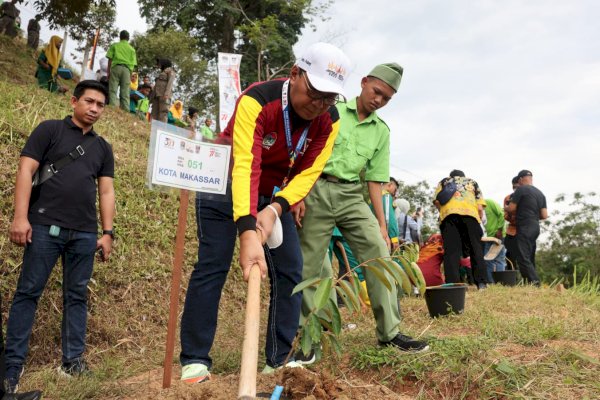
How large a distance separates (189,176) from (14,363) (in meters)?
1.49

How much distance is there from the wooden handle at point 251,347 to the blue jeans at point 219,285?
752mm

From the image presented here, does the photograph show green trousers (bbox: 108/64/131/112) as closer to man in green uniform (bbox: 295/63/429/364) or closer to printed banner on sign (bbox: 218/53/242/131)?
printed banner on sign (bbox: 218/53/242/131)

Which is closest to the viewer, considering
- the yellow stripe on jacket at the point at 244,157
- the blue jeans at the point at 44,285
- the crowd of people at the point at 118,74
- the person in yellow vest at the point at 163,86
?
the yellow stripe on jacket at the point at 244,157

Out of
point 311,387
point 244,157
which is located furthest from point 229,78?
point 311,387

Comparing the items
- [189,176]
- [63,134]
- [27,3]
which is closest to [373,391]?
[189,176]

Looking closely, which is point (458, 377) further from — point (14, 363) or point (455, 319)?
point (14, 363)

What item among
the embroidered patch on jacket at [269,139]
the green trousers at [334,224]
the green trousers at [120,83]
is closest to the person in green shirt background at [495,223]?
the green trousers at [334,224]

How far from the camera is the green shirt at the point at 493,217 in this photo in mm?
8664

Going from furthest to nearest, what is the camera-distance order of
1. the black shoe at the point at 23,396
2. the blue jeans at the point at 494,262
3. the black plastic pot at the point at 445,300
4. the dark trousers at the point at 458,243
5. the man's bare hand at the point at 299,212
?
1. the blue jeans at the point at 494,262
2. the dark trousers at the point at 458,243
3. the black plastic pot at the point at 445,300
4. the man's bare hand at the point at 299,212
5. the black shoe at the point at 23,396

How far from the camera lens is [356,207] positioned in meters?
3.41

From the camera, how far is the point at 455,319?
4.32m

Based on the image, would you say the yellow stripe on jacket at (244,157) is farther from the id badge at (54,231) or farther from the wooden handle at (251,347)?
the id badge at (54,231)

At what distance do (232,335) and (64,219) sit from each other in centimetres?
179

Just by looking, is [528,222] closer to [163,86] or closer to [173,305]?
[173,305]
